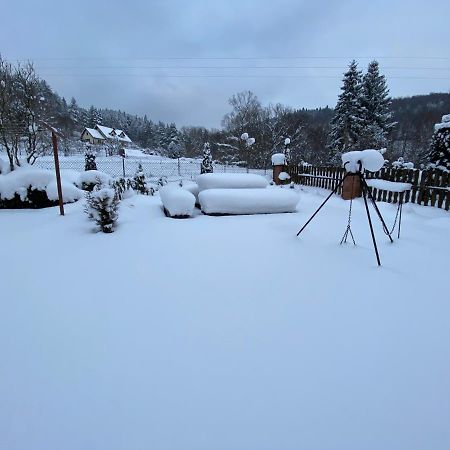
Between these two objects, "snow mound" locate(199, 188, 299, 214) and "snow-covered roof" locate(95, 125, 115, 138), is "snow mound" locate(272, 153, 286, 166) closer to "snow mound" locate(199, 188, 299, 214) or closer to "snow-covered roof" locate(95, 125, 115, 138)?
"snow mound" locate(199, 188, 299, 214)

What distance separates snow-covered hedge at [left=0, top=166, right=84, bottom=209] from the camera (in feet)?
20.3

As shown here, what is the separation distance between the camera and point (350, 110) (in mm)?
20891

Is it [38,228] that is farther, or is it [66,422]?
[38,228]

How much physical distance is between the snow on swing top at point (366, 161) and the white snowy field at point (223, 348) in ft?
3.72

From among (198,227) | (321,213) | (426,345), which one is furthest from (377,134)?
(426,345)

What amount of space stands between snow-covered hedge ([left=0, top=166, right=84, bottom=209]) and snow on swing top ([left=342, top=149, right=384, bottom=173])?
20.3 ft

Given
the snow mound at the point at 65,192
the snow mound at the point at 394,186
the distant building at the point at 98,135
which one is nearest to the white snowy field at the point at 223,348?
the snow mound at the point at 394,186

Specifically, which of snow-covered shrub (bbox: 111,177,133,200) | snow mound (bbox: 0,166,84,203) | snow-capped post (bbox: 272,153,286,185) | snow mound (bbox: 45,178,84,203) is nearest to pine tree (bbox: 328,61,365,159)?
snow-capped post (bbox: 272,153,286,185)

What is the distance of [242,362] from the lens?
5.75 ft

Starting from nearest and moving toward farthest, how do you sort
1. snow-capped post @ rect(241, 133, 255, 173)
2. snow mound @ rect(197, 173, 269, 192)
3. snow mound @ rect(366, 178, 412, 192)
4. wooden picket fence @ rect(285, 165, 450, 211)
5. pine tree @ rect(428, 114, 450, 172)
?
snow mound @ rect(366, 178, 412, 192)
wooden picket fence @ rect(285, 165, 450, 211)
snow mound @ rect(197, 173, 269, 192)
pine tree @ rect(428, 114, 450, 172)
snow-capped post @ rect(241, 133, 255, 173)

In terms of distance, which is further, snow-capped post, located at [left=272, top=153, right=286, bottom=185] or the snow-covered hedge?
snow-capped post, located at [left=272, top=153, right=286, bottom=185]

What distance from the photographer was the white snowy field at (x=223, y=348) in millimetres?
1339

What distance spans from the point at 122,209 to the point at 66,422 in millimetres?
4658

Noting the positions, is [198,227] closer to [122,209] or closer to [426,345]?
[122,209]
